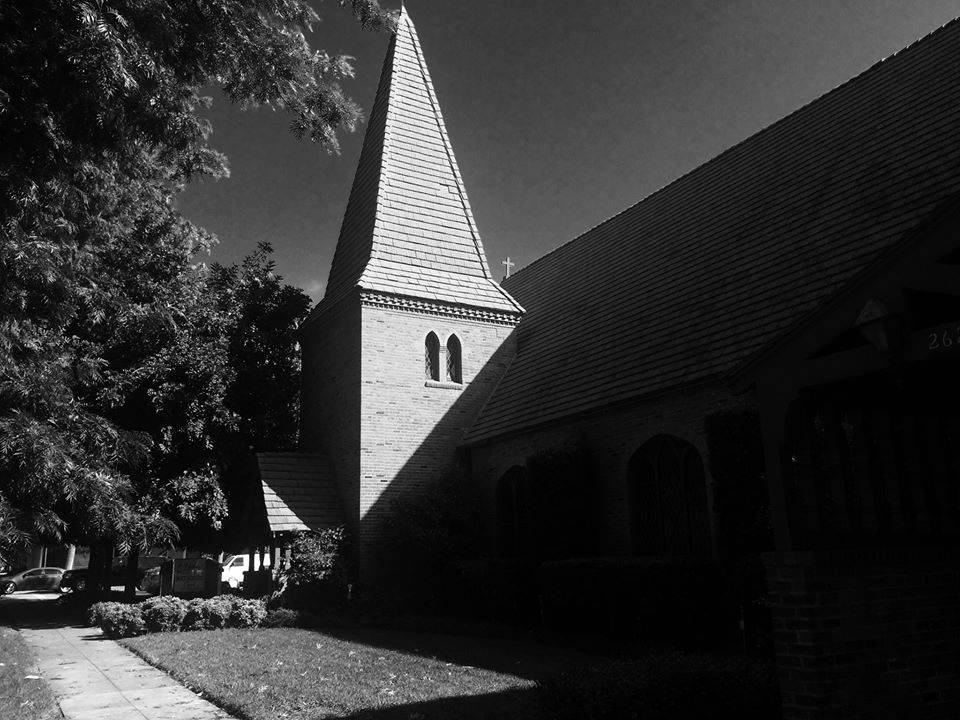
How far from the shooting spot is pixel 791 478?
18.2 feet

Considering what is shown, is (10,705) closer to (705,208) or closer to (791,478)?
(791,478)

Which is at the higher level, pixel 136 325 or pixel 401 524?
pixel 136 325

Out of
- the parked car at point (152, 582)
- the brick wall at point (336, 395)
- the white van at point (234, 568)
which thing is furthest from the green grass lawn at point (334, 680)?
the white van at point (234, 568)

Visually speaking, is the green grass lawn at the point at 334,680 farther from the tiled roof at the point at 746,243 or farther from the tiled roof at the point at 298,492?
the tiled roof at the point at 746,243

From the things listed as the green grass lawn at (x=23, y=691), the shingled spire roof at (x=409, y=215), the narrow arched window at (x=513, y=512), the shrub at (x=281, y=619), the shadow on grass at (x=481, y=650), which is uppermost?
the shingled spire roof at (x=409, y=215)

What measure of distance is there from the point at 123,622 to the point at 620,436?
35.9 feet

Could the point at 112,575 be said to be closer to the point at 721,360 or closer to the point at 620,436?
Answer: the point at 620,436

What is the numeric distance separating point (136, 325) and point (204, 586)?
6.62 meters

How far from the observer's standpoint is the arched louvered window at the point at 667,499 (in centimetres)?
1452

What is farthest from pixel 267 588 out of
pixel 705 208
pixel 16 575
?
pixel 16 575

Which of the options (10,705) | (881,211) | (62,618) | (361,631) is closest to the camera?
(10,705)

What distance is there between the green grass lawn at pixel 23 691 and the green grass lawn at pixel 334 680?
5.33ft

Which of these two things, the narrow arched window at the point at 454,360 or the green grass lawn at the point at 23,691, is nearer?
the green grass lawn at the point at 23,691

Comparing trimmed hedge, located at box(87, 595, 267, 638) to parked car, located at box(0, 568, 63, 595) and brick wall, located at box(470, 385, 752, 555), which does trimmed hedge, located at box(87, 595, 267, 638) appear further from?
parked car, located at box(0, 568, 63, 595)
